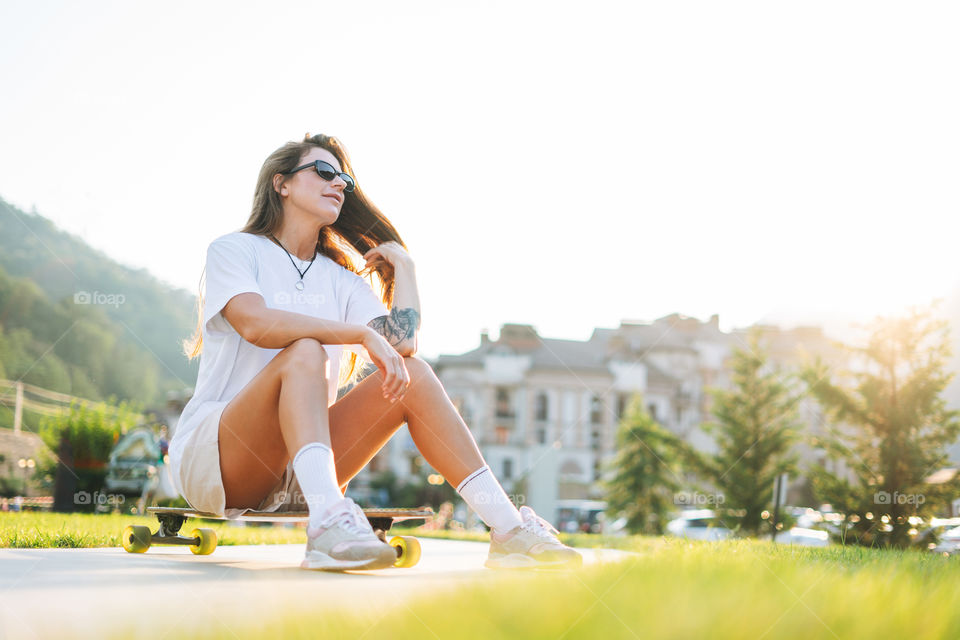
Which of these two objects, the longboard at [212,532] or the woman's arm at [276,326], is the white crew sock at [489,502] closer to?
the longboard at [212,532]

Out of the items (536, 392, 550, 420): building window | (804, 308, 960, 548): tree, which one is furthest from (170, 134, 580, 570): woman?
(536, 392, 550, 420): building window

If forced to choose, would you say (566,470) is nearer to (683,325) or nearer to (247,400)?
(683,325)

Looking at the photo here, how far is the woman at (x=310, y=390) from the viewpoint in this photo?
2.30 meters

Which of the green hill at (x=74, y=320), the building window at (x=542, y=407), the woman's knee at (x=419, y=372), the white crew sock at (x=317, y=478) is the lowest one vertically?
the white crew sock at (x=317, y=478)

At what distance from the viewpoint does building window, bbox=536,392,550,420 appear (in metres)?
55.4

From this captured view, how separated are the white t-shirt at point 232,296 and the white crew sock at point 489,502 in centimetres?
56

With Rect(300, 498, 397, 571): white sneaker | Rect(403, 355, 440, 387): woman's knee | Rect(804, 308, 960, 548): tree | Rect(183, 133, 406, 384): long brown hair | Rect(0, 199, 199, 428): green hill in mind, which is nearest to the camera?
A: Rect(300, 498, 397, 571): white sneaker

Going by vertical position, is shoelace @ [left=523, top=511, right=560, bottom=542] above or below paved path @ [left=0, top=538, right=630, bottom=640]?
above

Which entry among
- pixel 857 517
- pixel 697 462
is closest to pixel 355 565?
pixel 857 517

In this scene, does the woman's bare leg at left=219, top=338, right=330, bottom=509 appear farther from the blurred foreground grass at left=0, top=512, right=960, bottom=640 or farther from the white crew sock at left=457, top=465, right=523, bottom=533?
the blurred foreground grass at left=0, top=512, right=960, bottom=640

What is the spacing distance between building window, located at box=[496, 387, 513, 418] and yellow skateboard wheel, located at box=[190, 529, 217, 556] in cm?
5229

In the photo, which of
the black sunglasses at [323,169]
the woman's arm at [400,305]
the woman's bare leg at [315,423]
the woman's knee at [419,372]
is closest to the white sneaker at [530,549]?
the woman's bare leg at [315,423]

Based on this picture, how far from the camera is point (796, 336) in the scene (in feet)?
185

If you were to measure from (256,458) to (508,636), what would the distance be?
5.16 ft
